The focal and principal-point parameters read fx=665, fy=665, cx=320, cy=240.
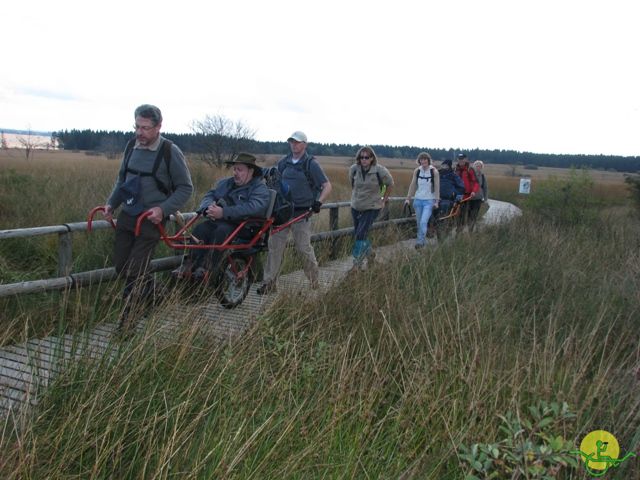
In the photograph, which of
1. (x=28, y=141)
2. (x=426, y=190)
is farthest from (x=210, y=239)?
(x=28, y=141)

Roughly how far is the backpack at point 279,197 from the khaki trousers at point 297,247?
A: 1.17ft

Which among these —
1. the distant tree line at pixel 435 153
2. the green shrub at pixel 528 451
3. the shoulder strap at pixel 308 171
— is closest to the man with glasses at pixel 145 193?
the shoulder strap at pixel 308 171

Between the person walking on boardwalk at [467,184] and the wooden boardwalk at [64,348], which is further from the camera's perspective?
the person walking on boardwalk at [467,184]

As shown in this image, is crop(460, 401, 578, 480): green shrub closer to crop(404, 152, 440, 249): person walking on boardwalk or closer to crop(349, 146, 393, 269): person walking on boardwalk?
crop(349, 146, 393, 269): person walking on boardwalk

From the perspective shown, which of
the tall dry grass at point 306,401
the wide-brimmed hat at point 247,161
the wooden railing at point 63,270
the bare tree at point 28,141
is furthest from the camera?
the bare tree at point 28,141

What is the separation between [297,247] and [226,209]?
1483 mm

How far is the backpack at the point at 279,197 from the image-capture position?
6.65 metres

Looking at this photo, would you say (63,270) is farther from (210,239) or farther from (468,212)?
(468,212)

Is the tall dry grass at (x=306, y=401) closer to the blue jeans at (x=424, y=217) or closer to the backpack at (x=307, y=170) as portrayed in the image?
the backpack at (x=307, y=170)

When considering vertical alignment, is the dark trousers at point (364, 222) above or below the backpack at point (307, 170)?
below

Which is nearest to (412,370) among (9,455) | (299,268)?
(9,455)

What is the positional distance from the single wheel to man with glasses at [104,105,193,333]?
81 cm

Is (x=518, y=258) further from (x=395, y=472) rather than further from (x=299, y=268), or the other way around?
(x=395, y=472)

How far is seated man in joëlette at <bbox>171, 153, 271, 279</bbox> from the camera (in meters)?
5.92
